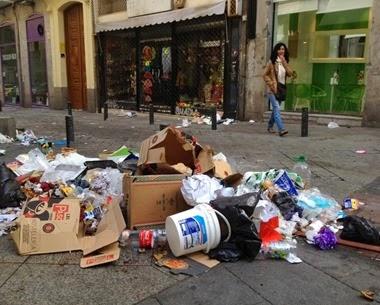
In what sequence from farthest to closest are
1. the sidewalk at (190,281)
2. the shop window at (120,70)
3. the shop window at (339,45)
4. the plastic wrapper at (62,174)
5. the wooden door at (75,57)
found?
the wooden door at (75,57) → the shop window at (120,70) → the shop window at (339,45) → the plastic wrapper at (62,174) → the sidewalk at (190,281)

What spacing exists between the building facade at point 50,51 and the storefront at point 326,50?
7635mm

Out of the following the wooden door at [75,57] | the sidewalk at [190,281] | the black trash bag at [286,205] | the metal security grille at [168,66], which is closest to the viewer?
the sidewalk at [190,281]

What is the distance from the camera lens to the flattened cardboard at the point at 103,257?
3.19 m

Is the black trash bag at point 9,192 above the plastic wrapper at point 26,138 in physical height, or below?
above

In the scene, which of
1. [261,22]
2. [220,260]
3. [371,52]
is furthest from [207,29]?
[220,260]

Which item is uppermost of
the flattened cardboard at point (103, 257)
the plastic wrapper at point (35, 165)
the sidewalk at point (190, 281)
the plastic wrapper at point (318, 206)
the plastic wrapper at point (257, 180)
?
the plastic wrapper at point (257, 180)

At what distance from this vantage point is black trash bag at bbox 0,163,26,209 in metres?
4.29

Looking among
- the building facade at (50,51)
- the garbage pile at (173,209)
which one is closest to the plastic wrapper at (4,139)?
the garbage pile at (173,209)

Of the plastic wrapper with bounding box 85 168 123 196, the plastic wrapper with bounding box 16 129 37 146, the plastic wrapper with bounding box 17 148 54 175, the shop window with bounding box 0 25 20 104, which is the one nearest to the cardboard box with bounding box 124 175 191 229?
the plastic wrapper with bounding box 85 168 123 196

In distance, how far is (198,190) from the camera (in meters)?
3.80

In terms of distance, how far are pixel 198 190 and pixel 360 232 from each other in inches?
53.3

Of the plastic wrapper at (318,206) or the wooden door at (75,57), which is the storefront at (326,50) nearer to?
the plastic wrapper at (318,206)

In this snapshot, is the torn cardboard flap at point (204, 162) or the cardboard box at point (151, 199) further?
the torn cardboard flap at point (204, 162)

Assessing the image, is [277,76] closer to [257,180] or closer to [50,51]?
[257,180]
